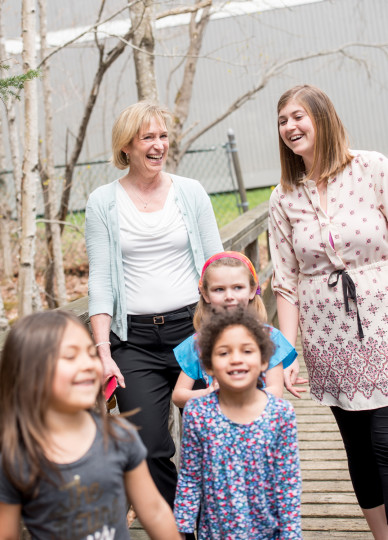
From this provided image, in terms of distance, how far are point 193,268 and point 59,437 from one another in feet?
4.45

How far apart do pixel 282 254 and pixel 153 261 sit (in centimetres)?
52

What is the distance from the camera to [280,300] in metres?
3.05

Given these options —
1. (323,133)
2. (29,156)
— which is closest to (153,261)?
(323,133)

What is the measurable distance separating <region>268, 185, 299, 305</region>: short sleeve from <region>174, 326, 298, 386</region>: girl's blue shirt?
43 centimetres

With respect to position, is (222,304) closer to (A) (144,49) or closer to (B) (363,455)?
(B) (363,455)

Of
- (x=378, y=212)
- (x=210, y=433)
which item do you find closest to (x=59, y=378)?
(x=210, y=433)

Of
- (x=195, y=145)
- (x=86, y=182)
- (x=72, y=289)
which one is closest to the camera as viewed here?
(x=72, y=289)

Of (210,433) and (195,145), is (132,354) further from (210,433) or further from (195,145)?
(195,145)

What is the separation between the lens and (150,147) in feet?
9.72

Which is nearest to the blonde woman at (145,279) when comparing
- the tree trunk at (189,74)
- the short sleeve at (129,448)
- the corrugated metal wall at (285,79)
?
the short sleeve at (129,448)

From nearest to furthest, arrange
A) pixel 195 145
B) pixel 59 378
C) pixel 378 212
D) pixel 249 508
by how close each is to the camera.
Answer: pixel 59 378, pixel 249 508, pixel 378 212, pixel 195 145

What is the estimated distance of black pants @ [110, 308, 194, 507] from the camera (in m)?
2.86

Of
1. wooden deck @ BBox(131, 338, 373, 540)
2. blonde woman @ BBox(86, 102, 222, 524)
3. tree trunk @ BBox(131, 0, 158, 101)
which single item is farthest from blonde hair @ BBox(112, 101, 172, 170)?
tree trunk @ BBox(131, 0, 158, 101)

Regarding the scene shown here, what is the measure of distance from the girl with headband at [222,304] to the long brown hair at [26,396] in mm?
868
